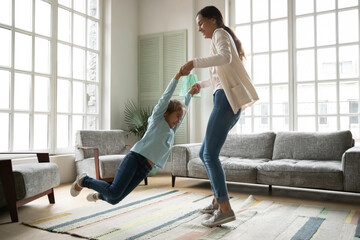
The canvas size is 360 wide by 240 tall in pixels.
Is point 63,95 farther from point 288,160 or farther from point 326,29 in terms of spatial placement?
point 326,29

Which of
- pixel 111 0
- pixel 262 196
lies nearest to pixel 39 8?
pixel 111 0

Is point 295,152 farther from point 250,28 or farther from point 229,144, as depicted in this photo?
point 250,28

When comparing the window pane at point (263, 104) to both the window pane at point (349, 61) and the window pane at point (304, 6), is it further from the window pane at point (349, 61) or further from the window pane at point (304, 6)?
the window pane at point (304, 6)

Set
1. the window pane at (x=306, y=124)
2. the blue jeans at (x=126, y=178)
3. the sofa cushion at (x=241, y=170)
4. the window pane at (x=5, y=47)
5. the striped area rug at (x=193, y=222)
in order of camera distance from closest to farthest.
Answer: the blue jeans at (x=126, y=178)
the striped area rug at (x=193, y=222)
the sofa cushion at (x=241, y=170)
the window pane at (x=5, y=47)
the window pane at (x=306, y=124)

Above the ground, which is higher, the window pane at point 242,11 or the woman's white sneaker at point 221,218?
the window pane at point 242,11

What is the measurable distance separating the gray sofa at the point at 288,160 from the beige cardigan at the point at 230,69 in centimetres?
152

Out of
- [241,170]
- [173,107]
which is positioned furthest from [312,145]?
[173,107]

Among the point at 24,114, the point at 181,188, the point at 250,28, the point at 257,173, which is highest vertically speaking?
the point at 250,28

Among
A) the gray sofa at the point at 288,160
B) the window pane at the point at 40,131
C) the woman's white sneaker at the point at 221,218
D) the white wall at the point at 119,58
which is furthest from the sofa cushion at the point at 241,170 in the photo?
the window pane at the point at 40,131

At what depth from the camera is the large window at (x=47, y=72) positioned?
4.01 m

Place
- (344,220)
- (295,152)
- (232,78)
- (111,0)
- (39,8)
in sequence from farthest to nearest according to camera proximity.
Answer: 1. (111,0)
2. (39,8)
3. (295,152)
4. (344,220)
5. (232,78)

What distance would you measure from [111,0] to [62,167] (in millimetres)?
2726

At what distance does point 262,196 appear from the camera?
12.1 feet

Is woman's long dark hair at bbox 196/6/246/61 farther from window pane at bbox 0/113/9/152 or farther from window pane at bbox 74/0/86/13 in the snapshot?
window pane at bbox 74/0/86/13
